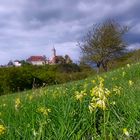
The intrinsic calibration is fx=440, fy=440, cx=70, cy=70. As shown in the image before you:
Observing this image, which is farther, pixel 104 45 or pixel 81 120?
pixel 104 45

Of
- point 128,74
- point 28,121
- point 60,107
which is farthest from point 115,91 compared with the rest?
point 128,74

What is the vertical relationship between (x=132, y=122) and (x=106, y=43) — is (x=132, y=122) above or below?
below

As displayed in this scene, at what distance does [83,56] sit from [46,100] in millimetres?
60234

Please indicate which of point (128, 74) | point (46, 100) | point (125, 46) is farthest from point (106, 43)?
point (46, 100)

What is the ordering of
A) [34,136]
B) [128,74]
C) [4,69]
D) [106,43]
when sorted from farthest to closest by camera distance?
[106,43], [4,69], [128,74], [34,136]

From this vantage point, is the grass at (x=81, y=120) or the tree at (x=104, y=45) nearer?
the grass at (x=81, y=120)

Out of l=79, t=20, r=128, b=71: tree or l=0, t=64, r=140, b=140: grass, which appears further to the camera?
l=79, t=20, r=128, b=71: tree

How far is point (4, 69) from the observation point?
153 feet

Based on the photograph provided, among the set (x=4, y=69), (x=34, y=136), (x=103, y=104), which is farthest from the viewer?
(x=4, y=69)

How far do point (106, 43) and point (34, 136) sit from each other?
60775mm

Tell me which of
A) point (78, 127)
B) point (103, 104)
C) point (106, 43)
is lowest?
point (78, 127)

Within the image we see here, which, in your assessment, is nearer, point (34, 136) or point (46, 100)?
point (34, 136)

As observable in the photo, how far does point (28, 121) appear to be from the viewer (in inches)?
185

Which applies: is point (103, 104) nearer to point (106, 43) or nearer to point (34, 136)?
point (34, 136)
